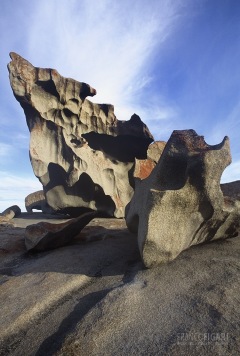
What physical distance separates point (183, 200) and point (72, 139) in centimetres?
641

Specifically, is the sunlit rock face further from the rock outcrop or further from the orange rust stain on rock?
the rock outcrop

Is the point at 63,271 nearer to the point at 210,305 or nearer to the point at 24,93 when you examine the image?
the point at 210,305

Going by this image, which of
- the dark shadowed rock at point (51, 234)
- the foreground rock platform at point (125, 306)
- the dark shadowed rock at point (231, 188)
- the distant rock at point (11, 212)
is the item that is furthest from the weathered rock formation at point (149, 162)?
the distant rock at point (11, 212)

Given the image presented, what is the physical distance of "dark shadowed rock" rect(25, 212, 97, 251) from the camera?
383cm

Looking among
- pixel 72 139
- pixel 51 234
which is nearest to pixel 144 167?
pixel 72 139

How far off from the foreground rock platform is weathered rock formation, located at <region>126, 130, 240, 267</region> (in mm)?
210

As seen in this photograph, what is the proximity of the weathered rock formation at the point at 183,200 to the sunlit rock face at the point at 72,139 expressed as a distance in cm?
548

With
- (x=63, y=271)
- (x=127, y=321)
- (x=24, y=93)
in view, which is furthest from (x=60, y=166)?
(x=127, y=321)

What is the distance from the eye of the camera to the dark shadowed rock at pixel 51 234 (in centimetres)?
383

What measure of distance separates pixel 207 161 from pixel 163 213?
2.00ft

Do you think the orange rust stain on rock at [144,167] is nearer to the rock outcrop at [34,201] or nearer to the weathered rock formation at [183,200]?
the weathered rock formation at [183,200]

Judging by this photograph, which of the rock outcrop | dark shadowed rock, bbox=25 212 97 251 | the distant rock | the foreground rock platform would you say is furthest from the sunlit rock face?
the foreground rock platform

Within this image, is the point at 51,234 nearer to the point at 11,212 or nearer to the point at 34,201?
the point at 11,212

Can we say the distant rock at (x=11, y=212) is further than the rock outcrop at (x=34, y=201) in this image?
No
